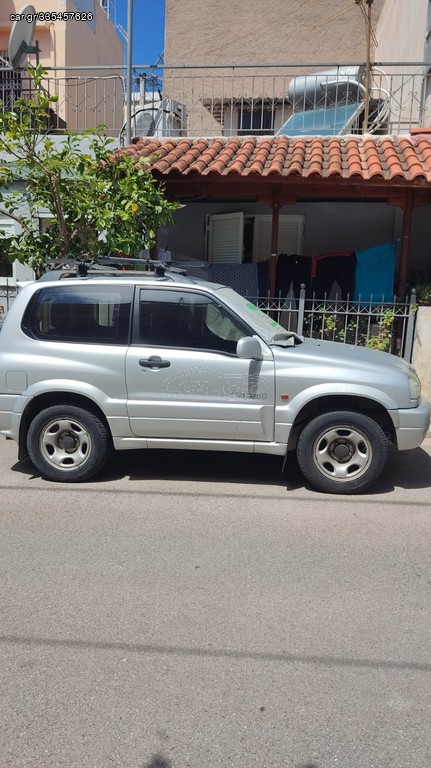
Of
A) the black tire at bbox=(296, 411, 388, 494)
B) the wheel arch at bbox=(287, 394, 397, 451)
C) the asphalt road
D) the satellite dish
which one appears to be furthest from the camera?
the satellite dish

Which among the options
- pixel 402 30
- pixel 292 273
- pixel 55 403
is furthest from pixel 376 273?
pixel 402 30

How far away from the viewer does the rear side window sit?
18.2 ft

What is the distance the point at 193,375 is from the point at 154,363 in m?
0.35

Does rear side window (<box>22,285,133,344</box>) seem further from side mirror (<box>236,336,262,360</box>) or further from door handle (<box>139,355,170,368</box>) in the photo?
side mirror (<box>236,336,262,360</box>)

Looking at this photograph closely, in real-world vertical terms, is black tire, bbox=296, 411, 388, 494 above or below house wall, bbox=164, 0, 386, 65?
below

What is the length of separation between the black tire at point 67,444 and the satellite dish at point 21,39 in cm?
686

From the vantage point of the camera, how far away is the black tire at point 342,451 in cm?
527

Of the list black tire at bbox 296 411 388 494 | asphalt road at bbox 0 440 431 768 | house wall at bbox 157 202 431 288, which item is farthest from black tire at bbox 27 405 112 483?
house wall at bbox 157 202 431 288

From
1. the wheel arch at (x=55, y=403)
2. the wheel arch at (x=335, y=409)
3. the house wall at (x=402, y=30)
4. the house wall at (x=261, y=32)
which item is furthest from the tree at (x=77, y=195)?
the house wall at (x=261, y=32)

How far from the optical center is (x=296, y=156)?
8945 millimetres

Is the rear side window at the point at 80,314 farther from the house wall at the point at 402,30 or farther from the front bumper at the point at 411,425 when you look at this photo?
the house wall at the point at 402,30

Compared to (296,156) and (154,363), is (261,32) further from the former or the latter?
(154,363)

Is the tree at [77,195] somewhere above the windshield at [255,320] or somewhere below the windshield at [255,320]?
above

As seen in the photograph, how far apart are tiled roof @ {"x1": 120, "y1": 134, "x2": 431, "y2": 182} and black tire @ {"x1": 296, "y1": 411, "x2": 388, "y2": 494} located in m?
4.31
